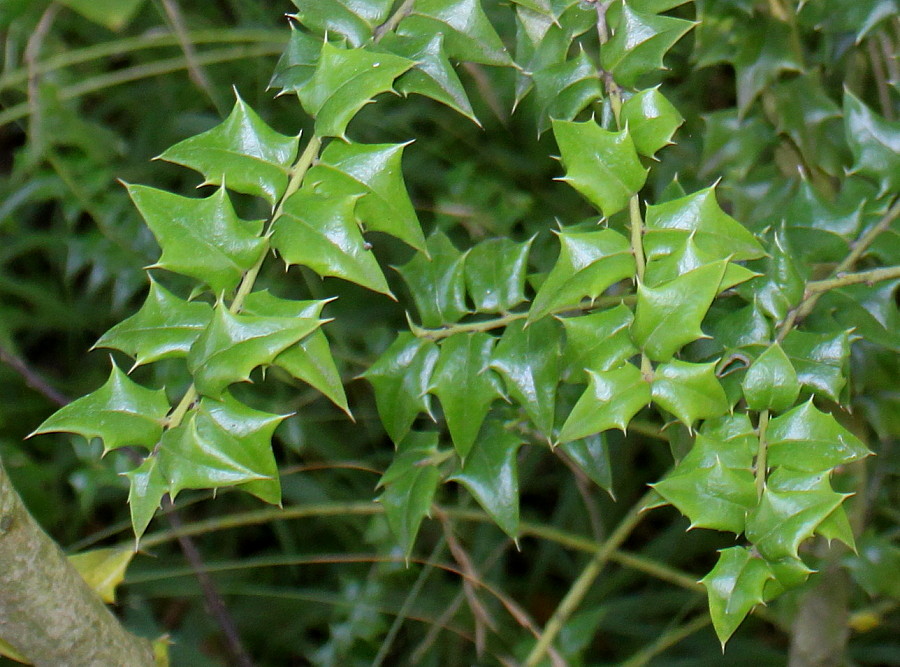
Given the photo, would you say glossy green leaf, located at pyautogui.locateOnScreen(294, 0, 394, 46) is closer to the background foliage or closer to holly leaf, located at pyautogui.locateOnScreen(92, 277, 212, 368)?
the background foliage

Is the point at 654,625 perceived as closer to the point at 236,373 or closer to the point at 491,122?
the point at 491,122

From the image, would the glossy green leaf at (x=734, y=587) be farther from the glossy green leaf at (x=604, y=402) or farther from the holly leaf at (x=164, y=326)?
the holly leaf at (x=164, y=326)

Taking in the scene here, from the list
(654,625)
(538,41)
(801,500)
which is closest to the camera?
(801,500)

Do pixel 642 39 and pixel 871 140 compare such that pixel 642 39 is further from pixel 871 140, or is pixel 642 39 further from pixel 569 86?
pixel 871 140

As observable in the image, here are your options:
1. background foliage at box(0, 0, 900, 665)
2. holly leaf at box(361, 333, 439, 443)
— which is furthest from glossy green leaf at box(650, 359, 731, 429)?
holly leaf at box(361, 333, 439, 443)

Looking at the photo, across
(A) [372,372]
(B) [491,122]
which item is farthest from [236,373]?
(B) [491,122]

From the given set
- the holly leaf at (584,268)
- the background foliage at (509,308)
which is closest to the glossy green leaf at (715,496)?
the background foliage at (509,308)

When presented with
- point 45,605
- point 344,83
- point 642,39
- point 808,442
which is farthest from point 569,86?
point 45,605
